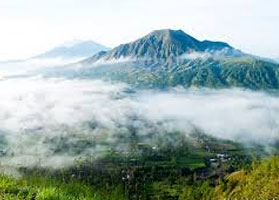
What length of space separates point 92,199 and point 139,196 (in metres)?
184

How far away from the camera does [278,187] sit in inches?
5349

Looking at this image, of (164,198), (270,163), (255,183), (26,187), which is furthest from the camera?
(164,198)

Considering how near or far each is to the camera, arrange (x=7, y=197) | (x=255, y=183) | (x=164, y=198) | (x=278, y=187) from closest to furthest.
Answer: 1. (x=7, y=197)
2. (x=278, y=187)
3. (x=255, y=183)
4. (x=164, y=198)

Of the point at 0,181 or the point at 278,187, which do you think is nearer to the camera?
the point at 0,181

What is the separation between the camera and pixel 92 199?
1406 centimetres

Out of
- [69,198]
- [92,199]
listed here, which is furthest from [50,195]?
[92,199]

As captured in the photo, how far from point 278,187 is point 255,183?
29.2 metres

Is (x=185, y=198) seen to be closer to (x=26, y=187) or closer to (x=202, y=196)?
(x=202, y=196)

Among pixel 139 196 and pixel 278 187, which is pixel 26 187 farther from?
pixel 139 196

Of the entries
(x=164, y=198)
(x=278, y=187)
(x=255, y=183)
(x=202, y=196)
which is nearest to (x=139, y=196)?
(x=164, y=198)

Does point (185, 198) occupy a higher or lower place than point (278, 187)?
lower

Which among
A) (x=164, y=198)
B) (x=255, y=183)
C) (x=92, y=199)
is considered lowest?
(x=164, y=198)

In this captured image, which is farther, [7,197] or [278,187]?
[278,187]

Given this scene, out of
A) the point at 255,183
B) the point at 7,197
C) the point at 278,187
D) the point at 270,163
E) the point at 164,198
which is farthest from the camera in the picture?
the point at 164,198
